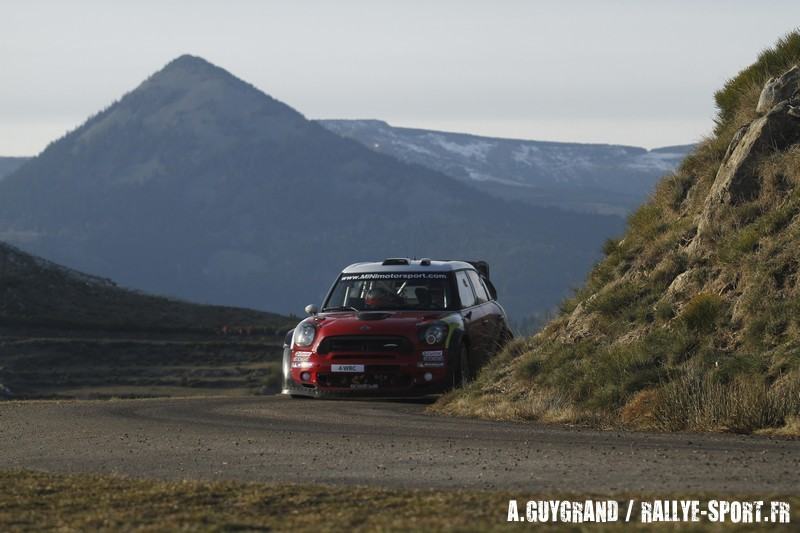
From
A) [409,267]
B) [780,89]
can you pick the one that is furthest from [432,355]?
[780,89]

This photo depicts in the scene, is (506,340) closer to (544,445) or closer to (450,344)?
(450,344)

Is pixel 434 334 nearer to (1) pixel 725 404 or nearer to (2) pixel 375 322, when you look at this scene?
(2) pixel 375 322

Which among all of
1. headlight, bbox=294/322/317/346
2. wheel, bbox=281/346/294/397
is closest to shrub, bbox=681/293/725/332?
headlight, bbox=294/322/317/346

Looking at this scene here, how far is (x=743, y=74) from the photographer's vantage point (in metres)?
23.2

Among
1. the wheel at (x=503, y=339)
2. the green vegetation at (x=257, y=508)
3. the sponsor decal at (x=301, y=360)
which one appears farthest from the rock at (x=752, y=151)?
the green vegetation at (x=257, y=508)

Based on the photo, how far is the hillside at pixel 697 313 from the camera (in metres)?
14.9

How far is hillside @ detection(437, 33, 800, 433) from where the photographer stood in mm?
14938

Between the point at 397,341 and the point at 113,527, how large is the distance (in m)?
9.97

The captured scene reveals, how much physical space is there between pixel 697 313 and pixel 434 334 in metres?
3.39

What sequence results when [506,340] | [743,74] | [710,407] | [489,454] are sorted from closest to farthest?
[489,454]
[710,407]
[506,340]
[743,74]

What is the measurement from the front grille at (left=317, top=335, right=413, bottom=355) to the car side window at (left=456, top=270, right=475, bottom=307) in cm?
175

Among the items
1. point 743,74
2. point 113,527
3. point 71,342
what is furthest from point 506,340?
point 71,342

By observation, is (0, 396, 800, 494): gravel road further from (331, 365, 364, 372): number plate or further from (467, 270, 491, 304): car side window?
(467, 270, 491, 304): car side window

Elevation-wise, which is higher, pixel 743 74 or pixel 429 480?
pixel 743 74
